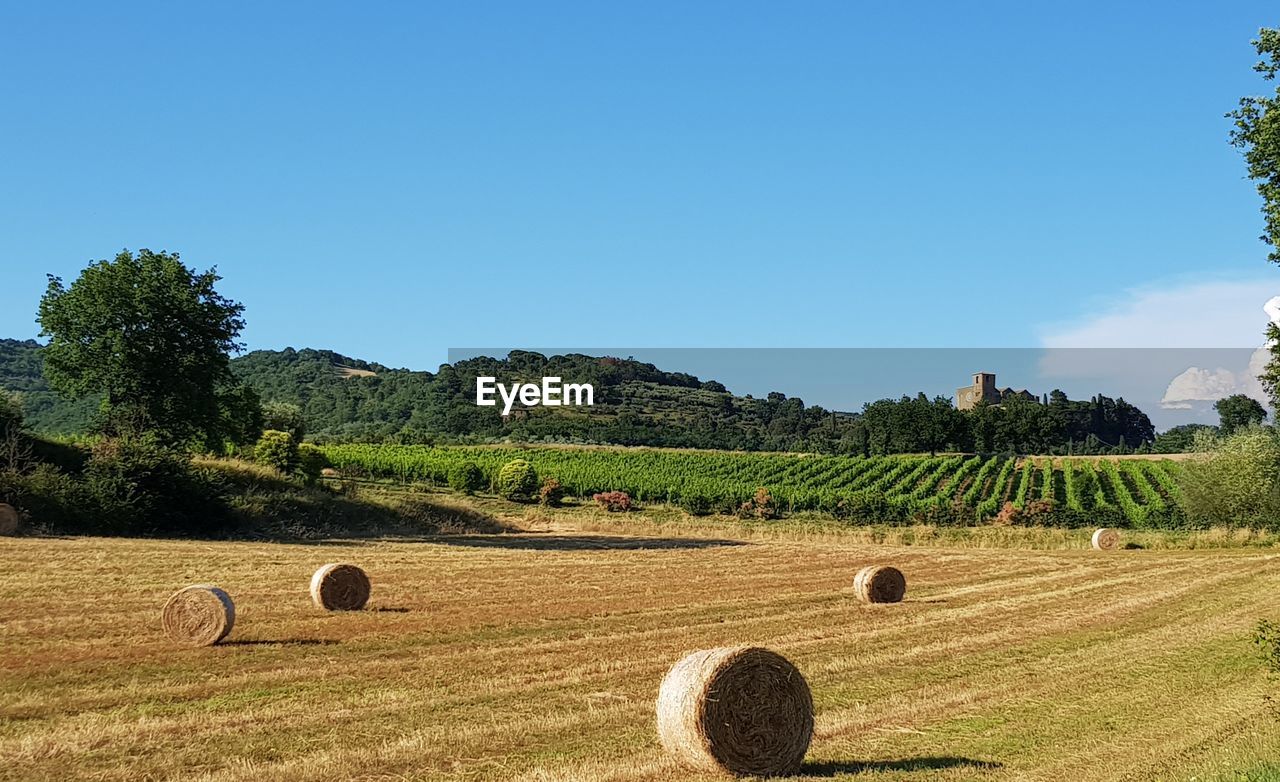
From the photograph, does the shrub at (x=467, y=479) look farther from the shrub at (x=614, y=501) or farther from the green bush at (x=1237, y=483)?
the green bush at (x=1237, y=483)

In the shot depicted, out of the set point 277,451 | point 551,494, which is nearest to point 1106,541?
point 551,494

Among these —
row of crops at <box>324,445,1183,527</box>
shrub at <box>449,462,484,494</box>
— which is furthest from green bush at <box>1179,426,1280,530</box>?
shrub at <box>449,462,484,494</box>

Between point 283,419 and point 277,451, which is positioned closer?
point 277,451

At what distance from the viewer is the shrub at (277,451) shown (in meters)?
64.7

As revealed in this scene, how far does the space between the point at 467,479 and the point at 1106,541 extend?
45.6m

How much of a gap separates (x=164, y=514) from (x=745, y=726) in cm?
3312

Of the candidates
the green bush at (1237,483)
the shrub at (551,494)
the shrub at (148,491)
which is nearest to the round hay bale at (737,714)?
the shrub at (148,491)

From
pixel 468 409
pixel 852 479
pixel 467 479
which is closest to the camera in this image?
pixel 467 479

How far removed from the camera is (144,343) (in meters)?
39.4

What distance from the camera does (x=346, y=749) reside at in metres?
10.3

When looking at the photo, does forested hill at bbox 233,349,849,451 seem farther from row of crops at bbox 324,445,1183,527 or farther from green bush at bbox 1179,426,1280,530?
green bush at bbox 1179,426,1280,530

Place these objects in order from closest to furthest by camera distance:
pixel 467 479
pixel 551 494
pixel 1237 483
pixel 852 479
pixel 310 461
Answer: pixel 1237 483
pixel 310 461
pixel 551 494
pixel 467 479
pixel 852 479

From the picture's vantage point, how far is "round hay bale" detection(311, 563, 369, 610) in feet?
69.4

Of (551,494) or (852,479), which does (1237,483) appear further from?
(551,494)
